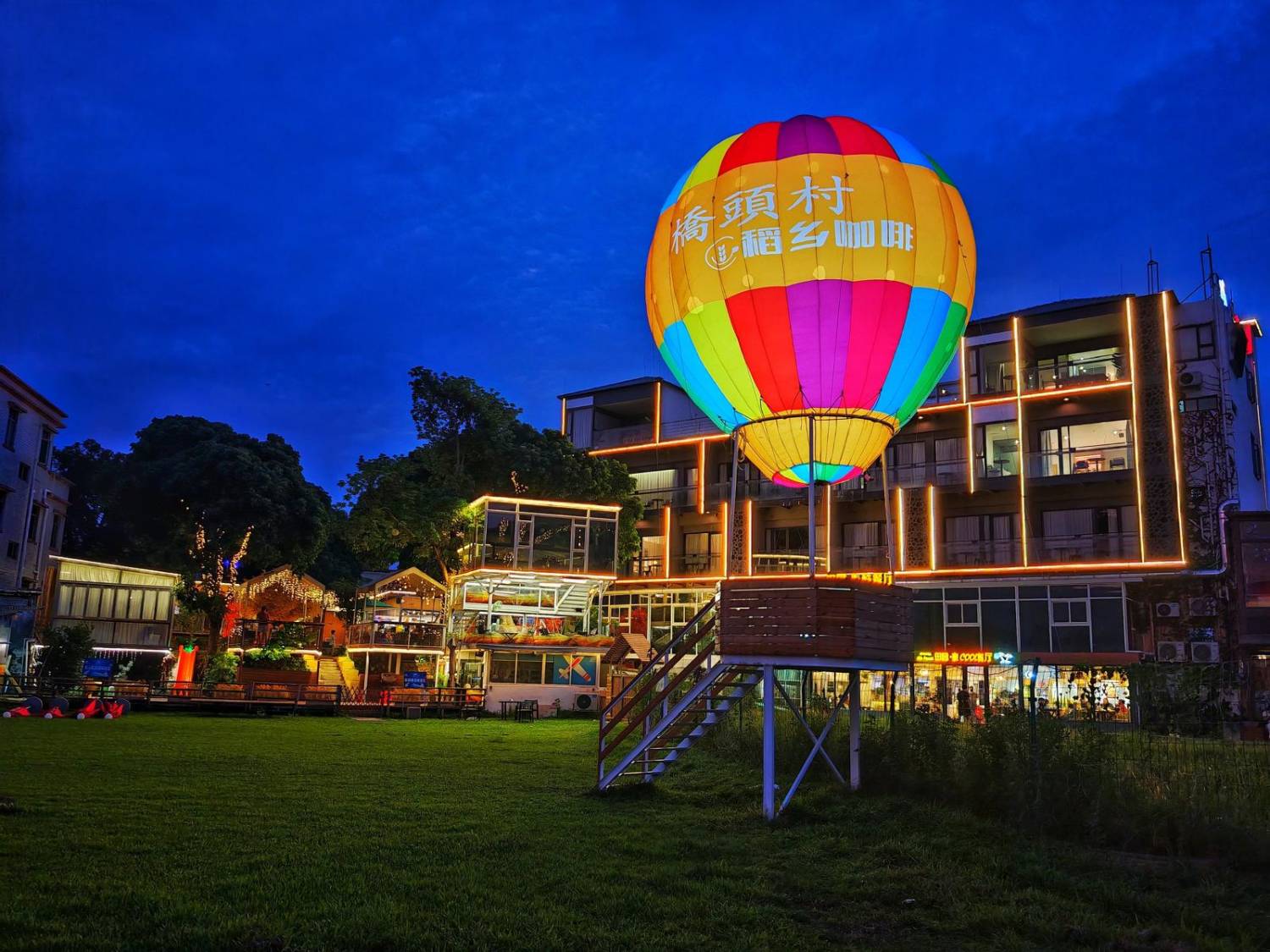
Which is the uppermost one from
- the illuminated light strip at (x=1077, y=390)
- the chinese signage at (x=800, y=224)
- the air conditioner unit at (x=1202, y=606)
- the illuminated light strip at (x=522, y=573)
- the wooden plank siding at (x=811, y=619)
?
the illuminated light strip at (x=1077, y=390)

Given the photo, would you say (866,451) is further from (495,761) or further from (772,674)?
(495,761)

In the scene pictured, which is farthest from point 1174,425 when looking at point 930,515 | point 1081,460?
point 930,515

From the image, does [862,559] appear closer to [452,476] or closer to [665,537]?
[665,537]

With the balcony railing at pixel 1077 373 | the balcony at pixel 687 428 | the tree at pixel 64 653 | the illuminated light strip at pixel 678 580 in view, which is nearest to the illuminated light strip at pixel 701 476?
the balcony at pixel 687 428

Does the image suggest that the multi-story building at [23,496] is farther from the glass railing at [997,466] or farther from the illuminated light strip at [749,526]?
the glass railing at [997,466]

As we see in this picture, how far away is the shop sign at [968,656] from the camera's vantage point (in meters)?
35.8

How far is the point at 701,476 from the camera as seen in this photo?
46.9 metres

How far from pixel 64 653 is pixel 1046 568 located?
33.1m

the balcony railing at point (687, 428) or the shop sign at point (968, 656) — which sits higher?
the balcony railing at point (687, 428)

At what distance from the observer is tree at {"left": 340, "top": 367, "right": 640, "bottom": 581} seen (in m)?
39.6

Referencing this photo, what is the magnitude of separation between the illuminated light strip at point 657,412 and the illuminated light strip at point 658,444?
0.34 metres

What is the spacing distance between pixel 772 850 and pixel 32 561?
3780 centimetres

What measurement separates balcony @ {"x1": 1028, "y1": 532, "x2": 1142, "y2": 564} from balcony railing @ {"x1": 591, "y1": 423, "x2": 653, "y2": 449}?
19.2m

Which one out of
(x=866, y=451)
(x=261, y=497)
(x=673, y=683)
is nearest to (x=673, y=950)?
(x=673, y=683)
